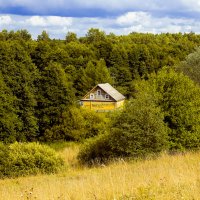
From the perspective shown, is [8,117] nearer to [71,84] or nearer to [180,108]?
[71,84]

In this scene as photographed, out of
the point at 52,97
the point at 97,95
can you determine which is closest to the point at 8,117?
the point at 52,97

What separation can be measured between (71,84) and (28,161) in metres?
29.1

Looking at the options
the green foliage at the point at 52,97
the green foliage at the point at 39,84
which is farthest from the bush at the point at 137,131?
the green foliage at the point at 52,97

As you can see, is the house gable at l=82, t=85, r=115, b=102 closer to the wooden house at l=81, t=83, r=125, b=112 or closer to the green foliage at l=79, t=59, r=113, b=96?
the wooden house at l=81, t=83, r=125, b=112

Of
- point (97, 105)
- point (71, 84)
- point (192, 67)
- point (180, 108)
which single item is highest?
point (192, 67)

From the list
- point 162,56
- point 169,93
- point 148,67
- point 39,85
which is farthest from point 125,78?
point 169,93

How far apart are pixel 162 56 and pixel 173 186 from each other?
7245 centimetres

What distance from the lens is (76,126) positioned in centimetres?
4275

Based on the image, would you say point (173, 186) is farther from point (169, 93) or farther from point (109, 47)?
point (109, 47)

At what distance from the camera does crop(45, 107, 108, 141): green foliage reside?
42.3 meters

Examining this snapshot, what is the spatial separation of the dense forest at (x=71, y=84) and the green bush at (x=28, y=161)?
10.9 feet

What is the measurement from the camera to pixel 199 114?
2209 cm

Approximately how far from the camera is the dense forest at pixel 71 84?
22391mm

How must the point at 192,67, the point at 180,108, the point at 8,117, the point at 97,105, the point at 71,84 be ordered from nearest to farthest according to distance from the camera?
the point at 180,108 < the point at 8,117 < the point at 71,84 < the point at 192,67 < the point at 97,105
